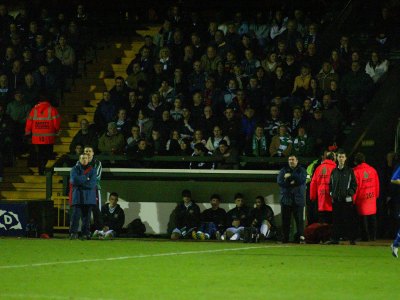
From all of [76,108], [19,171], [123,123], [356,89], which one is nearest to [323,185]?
[356,89]

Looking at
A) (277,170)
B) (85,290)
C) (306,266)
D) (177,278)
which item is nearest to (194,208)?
(277,170)

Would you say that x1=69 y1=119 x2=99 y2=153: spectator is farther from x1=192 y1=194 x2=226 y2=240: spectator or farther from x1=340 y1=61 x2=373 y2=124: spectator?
x1=340 y1=61 x2=373 y2=124: spectator

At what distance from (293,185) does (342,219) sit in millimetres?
1092

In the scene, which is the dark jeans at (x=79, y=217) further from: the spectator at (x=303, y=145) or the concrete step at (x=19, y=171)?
the concrete step at (x=19, y=171)

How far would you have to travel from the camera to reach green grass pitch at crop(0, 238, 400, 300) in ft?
39.9

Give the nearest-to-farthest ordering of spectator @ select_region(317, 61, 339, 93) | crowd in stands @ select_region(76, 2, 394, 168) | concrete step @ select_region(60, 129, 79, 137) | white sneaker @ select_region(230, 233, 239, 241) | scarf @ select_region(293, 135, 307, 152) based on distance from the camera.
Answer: white sneaker @ select_region(230, 233, 239, 241)
scarf @ select_region(293, 135, 307, 152)
crowd in stands @ select_region(76, 2, 394, 168)
spectator @ select_region(317, 61, 339, 93)
concrete step @ select_region(60, 129, 79, 137)

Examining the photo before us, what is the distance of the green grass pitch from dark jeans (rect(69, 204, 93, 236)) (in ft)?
4.54

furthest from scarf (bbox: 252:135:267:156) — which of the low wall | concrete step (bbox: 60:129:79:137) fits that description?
concrete step (bbox: 60:129:79:137)

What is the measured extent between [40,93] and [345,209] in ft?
28.1

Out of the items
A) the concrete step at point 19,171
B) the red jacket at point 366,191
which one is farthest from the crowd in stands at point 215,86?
the red jacket at point 366,191

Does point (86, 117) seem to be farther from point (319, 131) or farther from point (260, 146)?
point (319, 131)

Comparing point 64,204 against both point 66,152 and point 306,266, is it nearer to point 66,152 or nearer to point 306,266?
point 66,152

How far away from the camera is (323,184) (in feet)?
70.8

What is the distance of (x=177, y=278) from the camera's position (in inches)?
539
